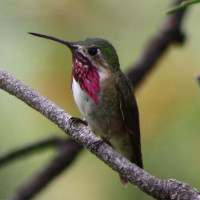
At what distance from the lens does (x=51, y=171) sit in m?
4.58

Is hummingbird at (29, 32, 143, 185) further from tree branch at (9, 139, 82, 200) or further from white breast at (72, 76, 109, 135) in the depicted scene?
tree branch at (9, 139, 82, 200)

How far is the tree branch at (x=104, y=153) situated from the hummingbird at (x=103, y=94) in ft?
3.13

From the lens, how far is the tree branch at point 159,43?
5.05m

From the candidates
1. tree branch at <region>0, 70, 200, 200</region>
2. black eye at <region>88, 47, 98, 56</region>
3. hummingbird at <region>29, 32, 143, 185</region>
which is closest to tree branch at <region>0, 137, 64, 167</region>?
hummingbird at <region>29, 32, 143, 185</region>

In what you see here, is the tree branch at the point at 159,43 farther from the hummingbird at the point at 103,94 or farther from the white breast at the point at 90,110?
the white breast at the point at 90,110

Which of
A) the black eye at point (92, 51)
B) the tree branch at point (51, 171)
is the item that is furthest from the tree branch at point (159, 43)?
the black eye at point (92, 51)

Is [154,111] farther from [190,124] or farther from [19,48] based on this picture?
[19,48]

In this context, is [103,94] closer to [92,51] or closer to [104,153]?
[92,51]

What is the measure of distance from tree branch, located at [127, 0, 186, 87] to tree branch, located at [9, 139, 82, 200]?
836 millimetres

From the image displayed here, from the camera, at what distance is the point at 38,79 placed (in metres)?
5.29

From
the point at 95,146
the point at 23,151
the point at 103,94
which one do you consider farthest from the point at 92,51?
the point at 95,146

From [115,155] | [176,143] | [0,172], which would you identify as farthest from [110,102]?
[0,172]

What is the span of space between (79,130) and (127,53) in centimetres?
275

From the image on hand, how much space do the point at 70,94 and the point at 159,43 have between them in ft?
3.14
